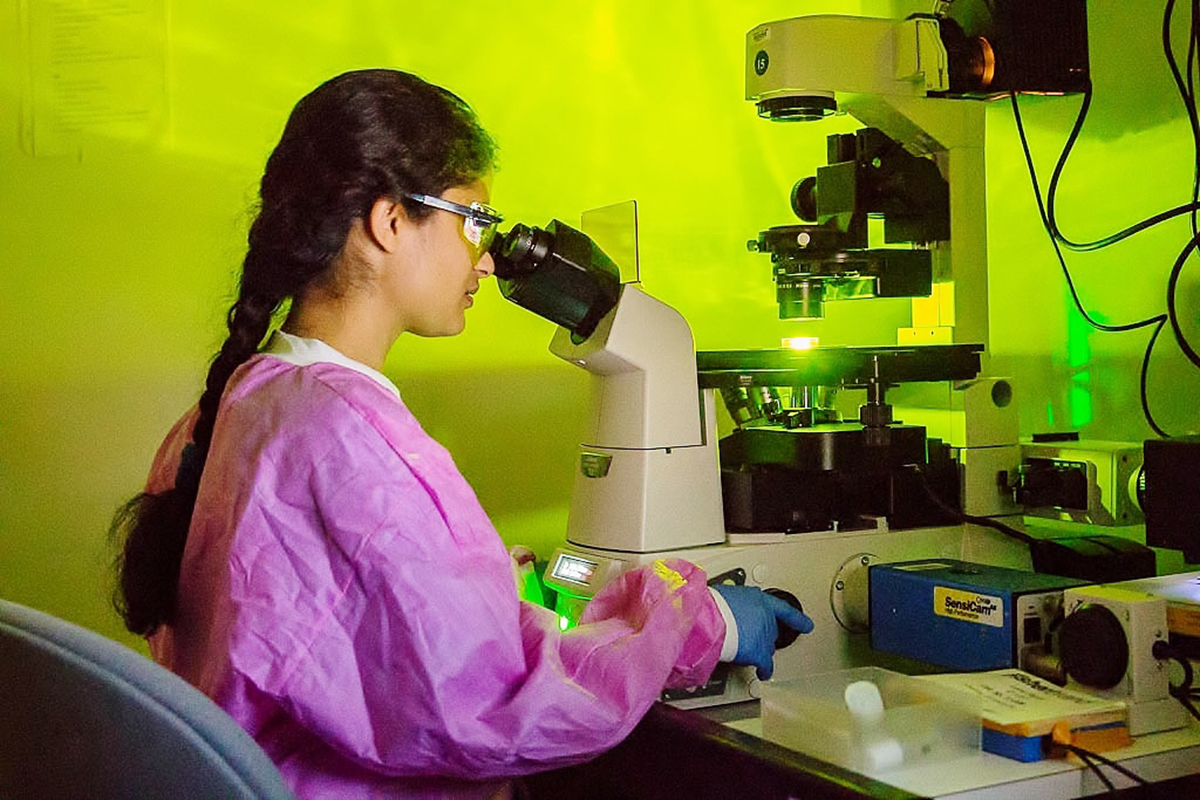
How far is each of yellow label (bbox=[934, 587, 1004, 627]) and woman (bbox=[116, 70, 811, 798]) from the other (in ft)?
0.51

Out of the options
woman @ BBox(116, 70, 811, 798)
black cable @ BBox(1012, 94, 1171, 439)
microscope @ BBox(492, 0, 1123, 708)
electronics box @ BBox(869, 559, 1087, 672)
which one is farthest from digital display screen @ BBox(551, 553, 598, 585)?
black cable @ BBox(1012, 94, 1171, 439)

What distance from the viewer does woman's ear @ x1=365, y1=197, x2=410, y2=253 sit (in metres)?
1.27

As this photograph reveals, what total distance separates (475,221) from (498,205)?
0.77 meters

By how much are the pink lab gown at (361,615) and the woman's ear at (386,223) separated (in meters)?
0.15

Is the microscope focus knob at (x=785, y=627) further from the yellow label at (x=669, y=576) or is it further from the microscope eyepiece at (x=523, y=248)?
the microscope eyepiece at (x=523, y=248)

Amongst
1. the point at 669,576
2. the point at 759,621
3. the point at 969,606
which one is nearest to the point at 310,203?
the point at 669,576

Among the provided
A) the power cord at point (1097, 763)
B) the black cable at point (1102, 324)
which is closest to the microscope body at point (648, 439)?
the power cord at point (1097, 763)

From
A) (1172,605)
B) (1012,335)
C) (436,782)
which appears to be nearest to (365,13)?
(1012,335)

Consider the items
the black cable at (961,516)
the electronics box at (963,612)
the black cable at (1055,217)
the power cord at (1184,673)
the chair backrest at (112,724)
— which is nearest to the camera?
the chair backrest at (112,724)

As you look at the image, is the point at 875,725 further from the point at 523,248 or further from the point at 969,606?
the point at 523,248

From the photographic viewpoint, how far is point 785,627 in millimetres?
1419

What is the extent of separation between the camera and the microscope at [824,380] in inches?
58.2

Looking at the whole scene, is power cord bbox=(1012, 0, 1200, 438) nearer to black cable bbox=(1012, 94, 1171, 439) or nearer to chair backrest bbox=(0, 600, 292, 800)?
black cable bbox=(1012, 94, 1171, 439)

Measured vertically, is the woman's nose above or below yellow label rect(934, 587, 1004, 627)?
above
